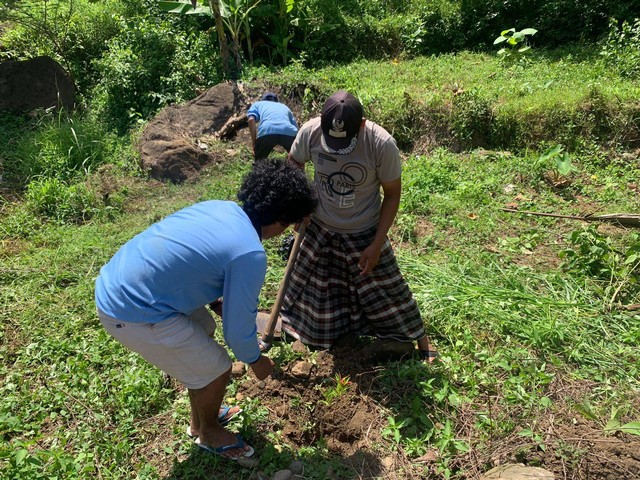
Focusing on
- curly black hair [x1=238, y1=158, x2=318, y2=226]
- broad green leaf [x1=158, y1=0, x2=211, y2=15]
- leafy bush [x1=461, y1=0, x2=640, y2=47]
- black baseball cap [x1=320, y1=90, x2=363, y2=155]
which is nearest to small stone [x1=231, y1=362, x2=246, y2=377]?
curly black hair [x1=238, y1=158, x2=318, y2=226]

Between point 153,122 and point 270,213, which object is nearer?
point 270,213

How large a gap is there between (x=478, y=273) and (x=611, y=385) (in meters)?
1.18

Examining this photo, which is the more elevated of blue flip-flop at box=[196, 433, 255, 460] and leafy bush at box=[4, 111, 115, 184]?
leafy bush at box=[4, 111, 115, 184]

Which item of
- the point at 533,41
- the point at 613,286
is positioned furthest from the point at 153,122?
the point at 533,41

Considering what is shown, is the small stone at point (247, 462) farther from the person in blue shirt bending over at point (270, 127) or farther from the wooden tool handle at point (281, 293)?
the person in blue shirt bending over at point (270, 127)

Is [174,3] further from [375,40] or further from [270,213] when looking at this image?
[270,213]

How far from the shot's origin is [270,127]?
14.3 ft

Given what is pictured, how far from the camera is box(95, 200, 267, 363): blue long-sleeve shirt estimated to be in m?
1.83

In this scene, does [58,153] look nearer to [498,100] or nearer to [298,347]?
[298,347]

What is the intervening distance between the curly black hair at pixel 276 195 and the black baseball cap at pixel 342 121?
0.46 metres

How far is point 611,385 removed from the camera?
264 centimetres

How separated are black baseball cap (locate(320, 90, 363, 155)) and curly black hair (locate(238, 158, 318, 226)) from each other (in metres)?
0.46

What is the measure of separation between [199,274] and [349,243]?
1.06 m

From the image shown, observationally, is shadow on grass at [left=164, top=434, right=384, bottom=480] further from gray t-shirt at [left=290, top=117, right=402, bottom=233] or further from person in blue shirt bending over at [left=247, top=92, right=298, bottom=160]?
person in blue shirt bending over at [left=247, top=92, right=298, bottom=160]
